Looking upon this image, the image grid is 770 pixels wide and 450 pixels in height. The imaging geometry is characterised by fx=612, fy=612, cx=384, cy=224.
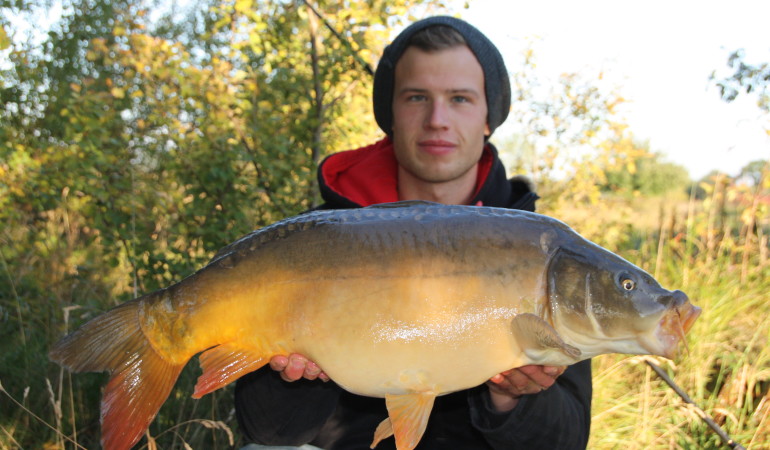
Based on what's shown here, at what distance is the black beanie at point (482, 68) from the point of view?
93.8 inches

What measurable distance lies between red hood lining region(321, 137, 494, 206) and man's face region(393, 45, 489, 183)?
0.15 metres

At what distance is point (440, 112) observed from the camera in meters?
2.33

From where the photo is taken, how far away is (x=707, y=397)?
3.39m

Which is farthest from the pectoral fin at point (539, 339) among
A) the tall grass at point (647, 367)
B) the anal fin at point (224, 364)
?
the tall grass at point (647, 367)

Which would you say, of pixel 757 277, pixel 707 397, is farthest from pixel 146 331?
pixel 757 277

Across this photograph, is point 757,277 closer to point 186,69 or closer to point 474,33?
point 474,33

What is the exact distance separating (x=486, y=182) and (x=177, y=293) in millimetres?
1404

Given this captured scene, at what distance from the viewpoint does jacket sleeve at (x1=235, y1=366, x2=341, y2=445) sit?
1.92 meters

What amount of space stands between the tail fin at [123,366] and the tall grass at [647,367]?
41 centimetres

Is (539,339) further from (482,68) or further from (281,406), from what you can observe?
(482,68)

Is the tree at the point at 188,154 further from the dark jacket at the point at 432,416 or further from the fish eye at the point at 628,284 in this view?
the fish eye at the point at 628,284

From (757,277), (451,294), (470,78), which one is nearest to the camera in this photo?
(451,294)

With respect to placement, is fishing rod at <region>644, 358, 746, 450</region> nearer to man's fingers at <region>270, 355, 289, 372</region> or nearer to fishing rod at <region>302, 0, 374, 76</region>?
man's fingers at <region>270, 355, 289, 372</region>

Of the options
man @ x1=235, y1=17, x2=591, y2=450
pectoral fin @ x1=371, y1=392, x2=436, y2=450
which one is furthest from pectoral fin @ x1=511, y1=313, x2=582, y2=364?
pectoral fin @ x1=371, y1=392, x2=436, y2=450
